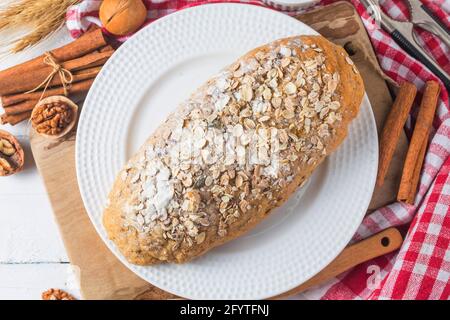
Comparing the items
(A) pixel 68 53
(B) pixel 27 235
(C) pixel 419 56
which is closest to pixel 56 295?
(B) pixel 27 235

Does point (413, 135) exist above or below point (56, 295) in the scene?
above

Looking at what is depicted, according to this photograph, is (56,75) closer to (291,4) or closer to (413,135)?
(291,4)

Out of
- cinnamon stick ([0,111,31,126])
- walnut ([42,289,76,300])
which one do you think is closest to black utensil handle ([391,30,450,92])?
cinnamon stick ([0,111,31,126])

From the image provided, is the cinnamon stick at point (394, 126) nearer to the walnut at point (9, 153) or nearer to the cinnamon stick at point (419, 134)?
the cinnamon stick at point (419, 134)

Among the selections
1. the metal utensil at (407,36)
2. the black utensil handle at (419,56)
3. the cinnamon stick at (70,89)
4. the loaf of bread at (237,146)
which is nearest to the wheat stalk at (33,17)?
the cinnamon stick at (70,89)
